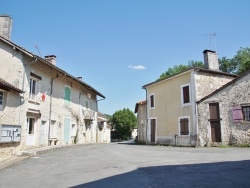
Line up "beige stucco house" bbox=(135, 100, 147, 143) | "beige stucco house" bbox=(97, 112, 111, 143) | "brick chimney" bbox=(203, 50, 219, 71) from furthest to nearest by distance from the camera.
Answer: "beige stucco house" bbox=(97, 112, 111, 143)
"beige stucco house" bbox=(135, 100, 147, 143)
"brick chimney" bbox=(203, 50, 219, 71)

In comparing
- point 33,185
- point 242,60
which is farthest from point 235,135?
point 242,60

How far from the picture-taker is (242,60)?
33688 mm

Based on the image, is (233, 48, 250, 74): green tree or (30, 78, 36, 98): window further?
(233, 48, 250, 74): green tree

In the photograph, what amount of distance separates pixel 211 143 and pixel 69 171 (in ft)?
40.3

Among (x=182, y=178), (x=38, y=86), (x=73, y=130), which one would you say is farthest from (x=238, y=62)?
(x=182, y=178)

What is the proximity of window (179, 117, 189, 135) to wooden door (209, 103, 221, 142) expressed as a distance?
194 cm

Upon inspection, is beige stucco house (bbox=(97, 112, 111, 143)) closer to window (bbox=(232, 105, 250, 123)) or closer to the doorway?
the doorway

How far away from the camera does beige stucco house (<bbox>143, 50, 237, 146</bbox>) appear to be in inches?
724

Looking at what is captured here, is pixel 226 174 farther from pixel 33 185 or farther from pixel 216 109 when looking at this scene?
pixel 216 109

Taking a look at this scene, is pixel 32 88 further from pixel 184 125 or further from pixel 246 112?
pixel 246 112

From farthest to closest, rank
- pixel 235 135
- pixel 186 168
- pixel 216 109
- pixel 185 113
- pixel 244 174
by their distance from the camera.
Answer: pixel 185 113 → pixel 216 109 → pixel 235 135 → pixel 186 168 → pixel 244 174

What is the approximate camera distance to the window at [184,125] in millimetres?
18672

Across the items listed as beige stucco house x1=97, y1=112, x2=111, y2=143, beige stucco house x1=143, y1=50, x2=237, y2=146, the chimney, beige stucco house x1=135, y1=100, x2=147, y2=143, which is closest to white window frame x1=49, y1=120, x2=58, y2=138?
the chimney

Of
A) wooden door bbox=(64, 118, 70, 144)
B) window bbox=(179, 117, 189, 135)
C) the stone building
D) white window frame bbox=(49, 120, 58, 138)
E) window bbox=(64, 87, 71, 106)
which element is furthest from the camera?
window bbox=(64, 87, 71, 106)
